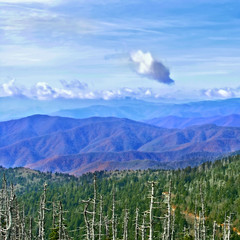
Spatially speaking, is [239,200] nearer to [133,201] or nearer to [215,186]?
[215,186]

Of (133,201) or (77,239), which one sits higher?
(133,201)

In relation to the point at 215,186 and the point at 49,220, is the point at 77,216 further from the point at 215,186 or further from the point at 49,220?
the point at 215,186

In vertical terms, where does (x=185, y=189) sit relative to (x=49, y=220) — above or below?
above

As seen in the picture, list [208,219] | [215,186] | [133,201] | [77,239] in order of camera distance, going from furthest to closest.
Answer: [133,201]
[215,186]
[77,239]
[208,219]

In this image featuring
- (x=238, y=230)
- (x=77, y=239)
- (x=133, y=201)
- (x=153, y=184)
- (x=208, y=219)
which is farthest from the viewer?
(x=133, y=201)

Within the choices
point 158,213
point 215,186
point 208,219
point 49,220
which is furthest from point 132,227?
point 49,220

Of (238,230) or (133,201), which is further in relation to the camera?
(133,201)

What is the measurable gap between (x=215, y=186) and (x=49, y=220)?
271 ft

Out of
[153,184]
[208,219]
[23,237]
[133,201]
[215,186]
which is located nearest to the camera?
[153,184]

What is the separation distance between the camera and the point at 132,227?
14650cm

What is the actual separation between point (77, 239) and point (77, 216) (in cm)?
2838

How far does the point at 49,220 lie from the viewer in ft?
646

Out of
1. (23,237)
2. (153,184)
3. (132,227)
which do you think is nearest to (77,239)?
(132,227)

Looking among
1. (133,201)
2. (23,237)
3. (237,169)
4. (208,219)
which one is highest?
(237,169)
